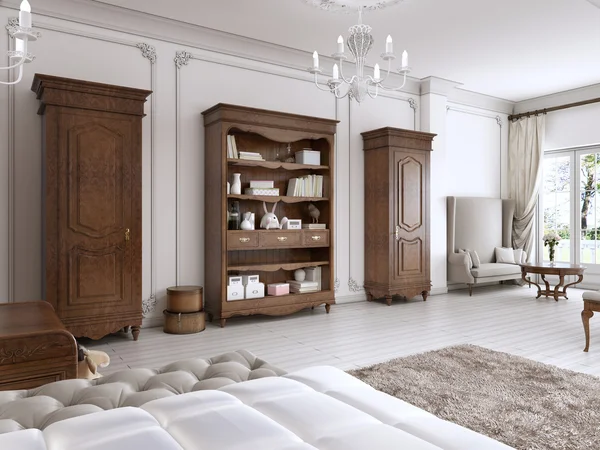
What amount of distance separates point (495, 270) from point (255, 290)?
3867mm

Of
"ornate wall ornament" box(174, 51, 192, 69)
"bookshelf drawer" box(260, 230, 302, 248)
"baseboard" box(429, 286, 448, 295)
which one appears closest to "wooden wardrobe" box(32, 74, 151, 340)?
"ornate wall ornament" box(174, 51, 192, 69)

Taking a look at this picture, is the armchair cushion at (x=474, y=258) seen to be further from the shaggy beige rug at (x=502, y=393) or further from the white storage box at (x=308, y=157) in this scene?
the shaggy beige rug at (x=502, y=393)

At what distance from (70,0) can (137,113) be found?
123 cm

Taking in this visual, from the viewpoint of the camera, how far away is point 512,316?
532 cm

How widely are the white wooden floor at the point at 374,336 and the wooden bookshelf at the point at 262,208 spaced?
264 mm

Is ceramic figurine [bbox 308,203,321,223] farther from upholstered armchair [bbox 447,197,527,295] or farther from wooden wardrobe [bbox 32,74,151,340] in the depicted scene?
upholstered armchair [bbox 447,197,527,295]

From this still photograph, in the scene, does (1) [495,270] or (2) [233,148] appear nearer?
(2) [233,148]

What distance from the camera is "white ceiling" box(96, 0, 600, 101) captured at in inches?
175

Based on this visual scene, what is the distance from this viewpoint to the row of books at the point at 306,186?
5.37m

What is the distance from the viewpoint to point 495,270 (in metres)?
6.95

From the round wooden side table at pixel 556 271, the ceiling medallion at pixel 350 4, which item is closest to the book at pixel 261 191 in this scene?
the ceiling medallion at pixel 350 4

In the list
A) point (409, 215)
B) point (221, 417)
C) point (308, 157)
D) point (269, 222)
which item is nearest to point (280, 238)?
point (269, 222)

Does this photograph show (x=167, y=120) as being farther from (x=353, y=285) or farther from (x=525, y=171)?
(x=525, y=171)

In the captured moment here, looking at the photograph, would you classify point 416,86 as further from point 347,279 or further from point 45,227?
point 45,227
